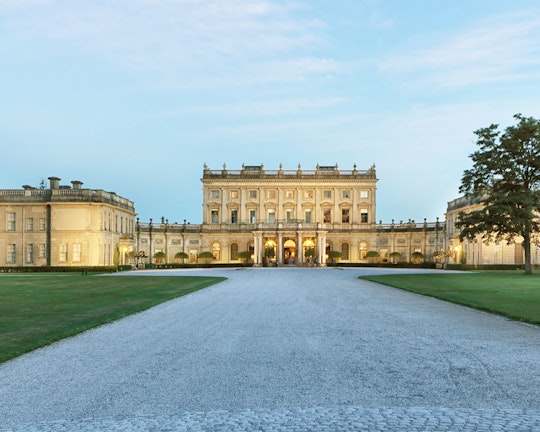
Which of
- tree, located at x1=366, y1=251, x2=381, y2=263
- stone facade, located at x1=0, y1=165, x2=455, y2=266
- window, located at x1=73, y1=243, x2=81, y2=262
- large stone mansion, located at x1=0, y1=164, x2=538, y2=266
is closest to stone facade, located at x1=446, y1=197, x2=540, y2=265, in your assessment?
large stone mansion, located at x1=0, y1=164, x2=538, y2=266

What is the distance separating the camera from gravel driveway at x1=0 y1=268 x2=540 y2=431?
233 inches

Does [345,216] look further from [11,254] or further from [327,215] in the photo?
[11,254]

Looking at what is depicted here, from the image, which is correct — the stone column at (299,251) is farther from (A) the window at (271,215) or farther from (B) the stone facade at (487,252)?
(B) the stone facade at (487,252)

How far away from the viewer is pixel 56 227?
5425 cm

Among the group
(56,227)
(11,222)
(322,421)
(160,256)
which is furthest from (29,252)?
(322,421)

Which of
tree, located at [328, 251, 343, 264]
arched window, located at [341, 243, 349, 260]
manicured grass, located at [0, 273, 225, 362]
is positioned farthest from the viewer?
arched window, located at [341, 243, 349, 260]

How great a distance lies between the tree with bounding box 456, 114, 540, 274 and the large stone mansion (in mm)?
15550

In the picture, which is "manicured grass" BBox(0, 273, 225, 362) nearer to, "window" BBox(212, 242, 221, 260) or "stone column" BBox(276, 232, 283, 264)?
"stone column" BBox(276, 232, 283, 264)

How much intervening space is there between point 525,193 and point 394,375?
3823cm

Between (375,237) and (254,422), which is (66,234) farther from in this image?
(254,422)

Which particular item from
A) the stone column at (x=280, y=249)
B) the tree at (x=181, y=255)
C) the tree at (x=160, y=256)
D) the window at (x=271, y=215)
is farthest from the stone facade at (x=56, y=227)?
the window at (x=271, y=215)

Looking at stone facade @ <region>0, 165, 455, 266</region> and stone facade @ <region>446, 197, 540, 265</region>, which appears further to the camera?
stone facade @ <region>446, 197, 540, 265</region>

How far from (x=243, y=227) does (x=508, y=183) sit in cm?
4511

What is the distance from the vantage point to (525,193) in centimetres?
4100
